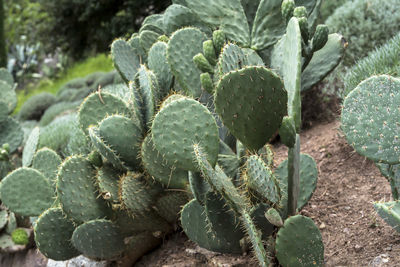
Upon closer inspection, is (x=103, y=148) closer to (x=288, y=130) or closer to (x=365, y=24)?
(x=288, y=130)

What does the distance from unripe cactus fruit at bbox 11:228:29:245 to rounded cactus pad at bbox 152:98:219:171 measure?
200 centimetres

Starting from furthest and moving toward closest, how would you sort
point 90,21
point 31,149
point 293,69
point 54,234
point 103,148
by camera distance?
point 90,21, point 31,149, point 54,234, point 103,148, point 293,69

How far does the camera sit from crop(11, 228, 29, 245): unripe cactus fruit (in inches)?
139

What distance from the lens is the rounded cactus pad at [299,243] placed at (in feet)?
6.22

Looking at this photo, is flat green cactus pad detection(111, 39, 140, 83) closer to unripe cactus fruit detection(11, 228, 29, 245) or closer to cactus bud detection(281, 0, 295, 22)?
cactus bud detection(281, 0, 295, 22)

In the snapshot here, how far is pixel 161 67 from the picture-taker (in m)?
2.62

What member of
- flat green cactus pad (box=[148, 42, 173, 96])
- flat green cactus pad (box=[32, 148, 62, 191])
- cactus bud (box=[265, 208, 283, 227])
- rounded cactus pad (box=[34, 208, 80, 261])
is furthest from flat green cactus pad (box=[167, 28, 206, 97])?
flat green cactus pad (box=[32, 148, 62, 191])

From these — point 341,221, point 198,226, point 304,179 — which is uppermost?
point 304,179

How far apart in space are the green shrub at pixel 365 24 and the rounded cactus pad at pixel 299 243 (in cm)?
240

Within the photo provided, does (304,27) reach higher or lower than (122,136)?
higher

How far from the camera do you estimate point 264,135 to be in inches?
75.3

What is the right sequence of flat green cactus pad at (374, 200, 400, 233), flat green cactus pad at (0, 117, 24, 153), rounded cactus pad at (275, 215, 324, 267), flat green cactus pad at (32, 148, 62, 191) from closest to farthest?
flat green cactus pad at (374, 200, 400, 233) → rounded cactus pad at (275, 215, 324, 267) → flat green cactus pad at (32, 148, 62, 191) → flat green cactus pad at (0, 117, 24, 153)

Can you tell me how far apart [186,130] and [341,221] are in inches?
35.1

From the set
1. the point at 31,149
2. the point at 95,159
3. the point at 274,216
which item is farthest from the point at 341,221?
the point at 31,149
